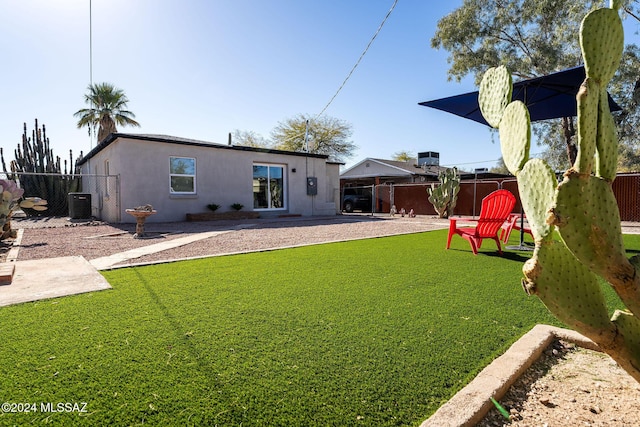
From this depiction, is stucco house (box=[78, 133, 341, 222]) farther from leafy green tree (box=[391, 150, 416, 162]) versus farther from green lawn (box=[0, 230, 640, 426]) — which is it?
leafy green tree (box=[391, 150, 416, 162])

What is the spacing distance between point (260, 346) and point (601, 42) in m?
2.40

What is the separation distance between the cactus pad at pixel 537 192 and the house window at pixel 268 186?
13.9 meters

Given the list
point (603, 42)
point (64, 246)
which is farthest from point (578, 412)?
point (64, 246)

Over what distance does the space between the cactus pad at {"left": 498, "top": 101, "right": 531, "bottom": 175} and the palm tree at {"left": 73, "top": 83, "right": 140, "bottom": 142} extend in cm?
2602

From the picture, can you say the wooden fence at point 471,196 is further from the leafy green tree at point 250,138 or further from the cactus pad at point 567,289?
the leafy green tree at point 250,138

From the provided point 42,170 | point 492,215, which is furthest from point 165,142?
point 42,170

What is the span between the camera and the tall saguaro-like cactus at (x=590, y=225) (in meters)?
1.23

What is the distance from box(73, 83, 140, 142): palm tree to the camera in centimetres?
2256

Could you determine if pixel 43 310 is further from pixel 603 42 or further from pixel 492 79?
pixel 603 42

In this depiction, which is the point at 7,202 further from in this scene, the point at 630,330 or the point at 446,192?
the point at 446,192

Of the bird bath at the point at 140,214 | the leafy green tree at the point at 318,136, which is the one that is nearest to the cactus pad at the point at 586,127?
the bird bath at the point at 140,214

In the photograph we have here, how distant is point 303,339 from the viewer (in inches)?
91.7

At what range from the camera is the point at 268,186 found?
15.5 m

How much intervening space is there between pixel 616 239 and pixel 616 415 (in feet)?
3.23
